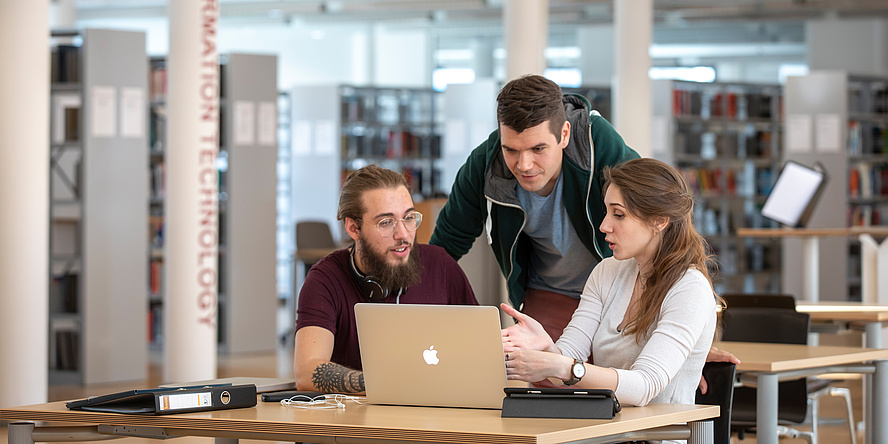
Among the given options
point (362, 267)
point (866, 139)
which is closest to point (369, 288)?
point (362, 267)

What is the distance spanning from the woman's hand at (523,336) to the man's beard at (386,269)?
49cm

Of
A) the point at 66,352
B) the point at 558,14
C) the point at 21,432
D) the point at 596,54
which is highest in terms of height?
the point at 558,14

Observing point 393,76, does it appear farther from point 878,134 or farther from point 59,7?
point 878,134

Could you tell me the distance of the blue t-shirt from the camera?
108 inches

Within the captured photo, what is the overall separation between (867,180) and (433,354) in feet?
32.4

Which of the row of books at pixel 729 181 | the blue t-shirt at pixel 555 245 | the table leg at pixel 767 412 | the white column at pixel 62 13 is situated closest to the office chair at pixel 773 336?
the table leg at pixel 767 412

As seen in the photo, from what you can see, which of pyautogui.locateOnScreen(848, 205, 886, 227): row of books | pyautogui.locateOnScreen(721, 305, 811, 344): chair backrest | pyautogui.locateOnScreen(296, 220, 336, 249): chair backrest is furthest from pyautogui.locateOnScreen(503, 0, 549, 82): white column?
pyautogui.locateOnScreen(848, 205, 886, 227): row of books

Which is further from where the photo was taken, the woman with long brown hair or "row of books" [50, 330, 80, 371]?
"row of books" [50, 330, 80, 371]

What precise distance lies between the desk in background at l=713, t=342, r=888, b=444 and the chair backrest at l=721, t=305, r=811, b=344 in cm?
29

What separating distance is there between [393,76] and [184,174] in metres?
9.12

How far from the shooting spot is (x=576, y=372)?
1.92 meters

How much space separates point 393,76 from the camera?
560 inches

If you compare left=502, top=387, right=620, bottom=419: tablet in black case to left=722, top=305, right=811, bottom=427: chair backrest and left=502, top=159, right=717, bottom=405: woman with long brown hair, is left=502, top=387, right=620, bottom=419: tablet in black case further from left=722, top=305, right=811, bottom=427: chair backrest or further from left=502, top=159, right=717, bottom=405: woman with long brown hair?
left=722, top=305, right=811, bottom=427: chair backrest

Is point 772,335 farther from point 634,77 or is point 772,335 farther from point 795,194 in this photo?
point 634,77
